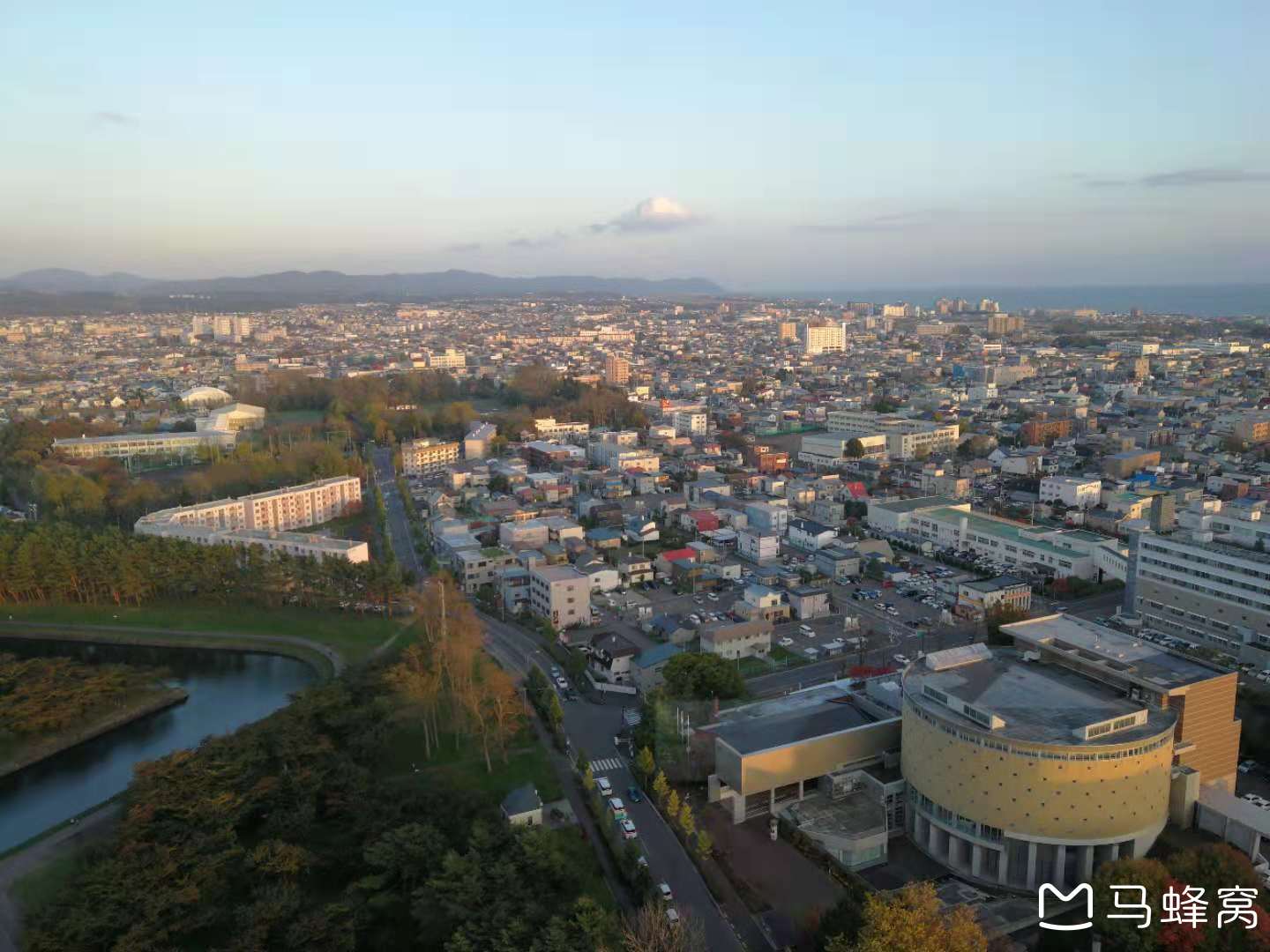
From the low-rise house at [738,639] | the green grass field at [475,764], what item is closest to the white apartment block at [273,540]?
the green grass field at [475,764]

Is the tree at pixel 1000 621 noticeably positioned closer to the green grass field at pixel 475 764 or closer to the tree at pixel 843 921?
the tree at pixel 843 921

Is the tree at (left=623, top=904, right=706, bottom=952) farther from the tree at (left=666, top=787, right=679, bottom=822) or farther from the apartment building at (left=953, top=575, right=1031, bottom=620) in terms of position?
the apartment building at (left=953, top=575, right=1031, bottom=620)

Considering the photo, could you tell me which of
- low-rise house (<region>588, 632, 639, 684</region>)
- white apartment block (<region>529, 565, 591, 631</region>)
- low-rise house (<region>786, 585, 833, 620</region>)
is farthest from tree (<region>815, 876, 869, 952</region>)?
white apartment block (<region>529, 565, 591, 631</region>)

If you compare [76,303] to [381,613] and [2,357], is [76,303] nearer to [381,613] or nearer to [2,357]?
[2,357]

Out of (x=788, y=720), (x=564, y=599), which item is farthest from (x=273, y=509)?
(x=788, y=720)

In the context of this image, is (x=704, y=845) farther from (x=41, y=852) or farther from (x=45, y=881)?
(x=41, y=852)

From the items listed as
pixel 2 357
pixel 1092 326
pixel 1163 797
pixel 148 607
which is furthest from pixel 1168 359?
pixel 2 357
